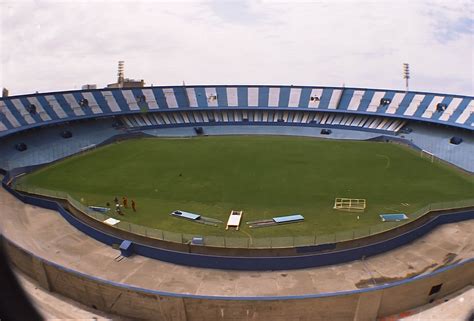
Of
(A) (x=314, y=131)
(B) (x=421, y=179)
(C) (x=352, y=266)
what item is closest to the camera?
(C) (x=352, y=266)

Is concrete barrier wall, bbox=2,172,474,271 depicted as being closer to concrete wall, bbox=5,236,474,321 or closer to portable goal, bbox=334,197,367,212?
concrete wall, bbox=5,236,474,321

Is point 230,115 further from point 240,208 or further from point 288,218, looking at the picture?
point 288,218

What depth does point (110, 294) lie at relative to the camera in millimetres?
16141

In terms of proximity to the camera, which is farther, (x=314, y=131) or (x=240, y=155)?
(x=314, y=131)

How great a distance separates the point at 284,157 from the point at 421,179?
42.8 feet

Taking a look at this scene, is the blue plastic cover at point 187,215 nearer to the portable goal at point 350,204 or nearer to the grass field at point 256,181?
the grass field at point 256,181

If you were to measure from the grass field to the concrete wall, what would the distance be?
593 cm

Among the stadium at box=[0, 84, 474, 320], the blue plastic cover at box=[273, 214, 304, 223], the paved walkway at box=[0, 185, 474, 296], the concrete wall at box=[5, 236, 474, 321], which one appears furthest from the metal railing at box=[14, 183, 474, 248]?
the concrete wall at box=[5, 236, 474, 321]

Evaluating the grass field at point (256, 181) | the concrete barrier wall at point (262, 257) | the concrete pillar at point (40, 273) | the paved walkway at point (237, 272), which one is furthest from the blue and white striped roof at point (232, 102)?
the concrete barrier wall at point (262, 257)

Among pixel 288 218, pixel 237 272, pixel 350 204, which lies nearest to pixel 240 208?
pixel 288 218

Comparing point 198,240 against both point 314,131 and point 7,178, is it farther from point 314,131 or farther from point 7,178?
point 314,131

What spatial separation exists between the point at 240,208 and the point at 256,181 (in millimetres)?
6106

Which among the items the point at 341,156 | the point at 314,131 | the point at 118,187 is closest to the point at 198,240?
the point at 118,187

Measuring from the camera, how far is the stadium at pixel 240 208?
16734 millimetres
